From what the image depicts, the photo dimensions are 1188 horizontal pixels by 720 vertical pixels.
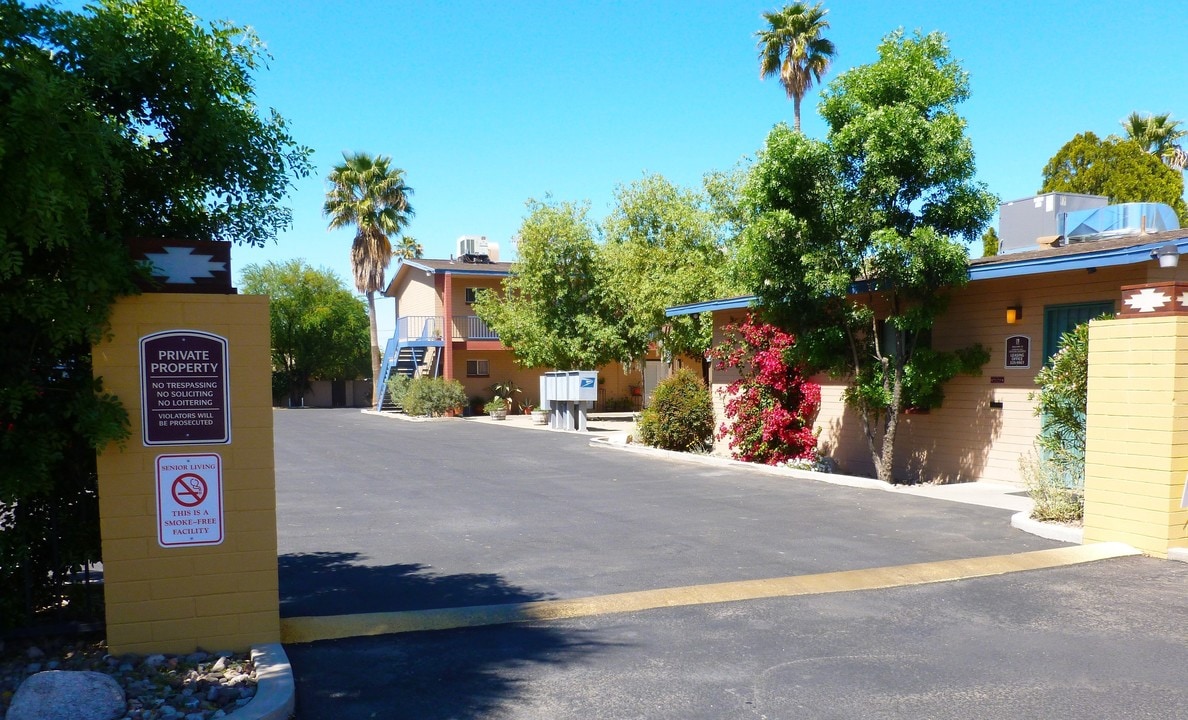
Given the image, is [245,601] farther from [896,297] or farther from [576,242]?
[576,242]

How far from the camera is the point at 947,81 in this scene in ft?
43.2

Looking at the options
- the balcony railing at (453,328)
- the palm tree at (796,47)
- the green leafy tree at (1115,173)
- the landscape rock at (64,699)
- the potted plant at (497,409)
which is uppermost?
the palm tree at (796,47)

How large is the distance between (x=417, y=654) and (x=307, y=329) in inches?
1788

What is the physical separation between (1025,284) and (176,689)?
12173 millimetres

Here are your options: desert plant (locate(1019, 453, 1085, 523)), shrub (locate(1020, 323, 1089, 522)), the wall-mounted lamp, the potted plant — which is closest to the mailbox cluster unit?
the potted plant

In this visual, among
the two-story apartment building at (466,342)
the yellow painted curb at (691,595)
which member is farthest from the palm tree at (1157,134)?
the yellow painted curb at (691,595)

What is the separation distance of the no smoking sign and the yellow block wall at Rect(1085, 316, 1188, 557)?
25.7ft

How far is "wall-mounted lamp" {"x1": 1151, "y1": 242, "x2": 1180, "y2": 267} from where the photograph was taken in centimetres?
983

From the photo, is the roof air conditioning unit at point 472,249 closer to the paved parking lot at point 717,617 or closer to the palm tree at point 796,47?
the palm tree at point 796,47

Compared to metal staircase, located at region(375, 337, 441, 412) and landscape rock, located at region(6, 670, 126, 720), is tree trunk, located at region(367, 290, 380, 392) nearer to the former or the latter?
metal staircase, located at region(375, 337, 441, 412)

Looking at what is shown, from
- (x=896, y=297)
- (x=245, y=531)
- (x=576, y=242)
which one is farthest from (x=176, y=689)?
(x=576, y=242)

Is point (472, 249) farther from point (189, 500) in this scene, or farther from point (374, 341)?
point (189, 500)

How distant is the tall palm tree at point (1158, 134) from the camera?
32.6 meters

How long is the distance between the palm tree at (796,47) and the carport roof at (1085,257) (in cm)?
2160
